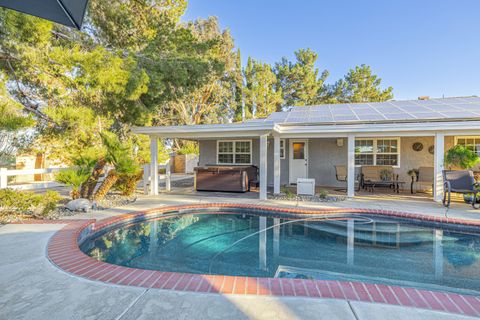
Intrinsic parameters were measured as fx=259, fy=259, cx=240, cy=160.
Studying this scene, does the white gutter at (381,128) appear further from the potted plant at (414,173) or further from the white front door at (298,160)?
the white front door at (298,160)

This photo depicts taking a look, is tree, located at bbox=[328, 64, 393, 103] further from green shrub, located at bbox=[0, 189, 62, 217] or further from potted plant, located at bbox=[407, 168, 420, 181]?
green shrub, located at bbox=[0, 189, 62, 217]

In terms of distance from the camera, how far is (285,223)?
6637 mm

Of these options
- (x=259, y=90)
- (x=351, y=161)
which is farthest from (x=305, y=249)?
(x=259, y=90)

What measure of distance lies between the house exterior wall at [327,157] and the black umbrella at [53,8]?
10.4m

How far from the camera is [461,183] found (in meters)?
7.50

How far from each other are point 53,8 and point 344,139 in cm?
1164

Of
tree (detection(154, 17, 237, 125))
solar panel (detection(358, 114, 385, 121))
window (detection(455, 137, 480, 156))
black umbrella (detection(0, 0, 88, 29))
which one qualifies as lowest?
window (detection(455, 137, 480, 156))

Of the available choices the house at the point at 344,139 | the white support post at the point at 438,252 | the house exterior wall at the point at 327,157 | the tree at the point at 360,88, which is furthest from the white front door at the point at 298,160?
the tree at the point at 360,88

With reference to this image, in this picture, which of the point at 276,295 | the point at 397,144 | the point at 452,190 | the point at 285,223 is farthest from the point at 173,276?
the point at 397,144

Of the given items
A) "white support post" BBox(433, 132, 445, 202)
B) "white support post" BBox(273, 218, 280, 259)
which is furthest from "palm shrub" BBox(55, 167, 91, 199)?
Answer: "white support post" BBox(433, 132, 445, 202)

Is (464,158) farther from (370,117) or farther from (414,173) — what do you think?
(370,117)

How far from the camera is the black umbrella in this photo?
2.32m

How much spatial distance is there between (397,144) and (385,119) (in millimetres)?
2491

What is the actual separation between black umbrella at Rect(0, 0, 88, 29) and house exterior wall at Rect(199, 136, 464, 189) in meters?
10.4
